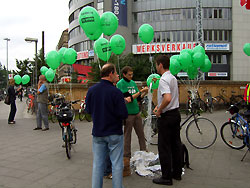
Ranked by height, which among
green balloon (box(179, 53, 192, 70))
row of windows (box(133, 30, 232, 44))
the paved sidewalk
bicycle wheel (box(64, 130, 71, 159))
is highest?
row of windows (box(133, 30, 232, 44))

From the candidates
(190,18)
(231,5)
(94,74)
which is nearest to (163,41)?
(190,18)

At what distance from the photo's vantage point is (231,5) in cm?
4094

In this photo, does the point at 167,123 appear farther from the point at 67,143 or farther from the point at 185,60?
the point at 185,60

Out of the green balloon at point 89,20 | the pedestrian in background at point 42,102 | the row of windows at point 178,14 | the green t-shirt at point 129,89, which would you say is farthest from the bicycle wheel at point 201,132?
the row of windows at point 178,14

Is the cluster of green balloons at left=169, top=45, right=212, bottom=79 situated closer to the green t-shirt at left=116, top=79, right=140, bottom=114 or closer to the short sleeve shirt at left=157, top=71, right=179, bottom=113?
the green t-shirt at left=116, top=79, right=140, bottom=114

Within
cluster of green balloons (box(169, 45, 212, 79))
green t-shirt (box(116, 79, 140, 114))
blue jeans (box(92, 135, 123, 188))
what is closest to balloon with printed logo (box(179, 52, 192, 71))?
cluster of green balloons (box(169, 45, 212, 79))

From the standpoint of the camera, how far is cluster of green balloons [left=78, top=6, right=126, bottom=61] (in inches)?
241

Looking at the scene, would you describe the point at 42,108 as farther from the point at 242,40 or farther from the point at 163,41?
the point at 242,40

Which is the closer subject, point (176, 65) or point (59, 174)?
point (59, 174)

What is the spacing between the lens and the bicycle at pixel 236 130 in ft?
17.6

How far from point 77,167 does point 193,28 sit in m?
40.2

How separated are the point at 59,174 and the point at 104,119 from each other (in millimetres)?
1980

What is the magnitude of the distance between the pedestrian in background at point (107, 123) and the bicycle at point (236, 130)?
3175 mm

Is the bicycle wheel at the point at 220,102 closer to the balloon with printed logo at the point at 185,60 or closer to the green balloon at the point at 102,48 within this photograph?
the balloon with printed logo at the point at 185,60
